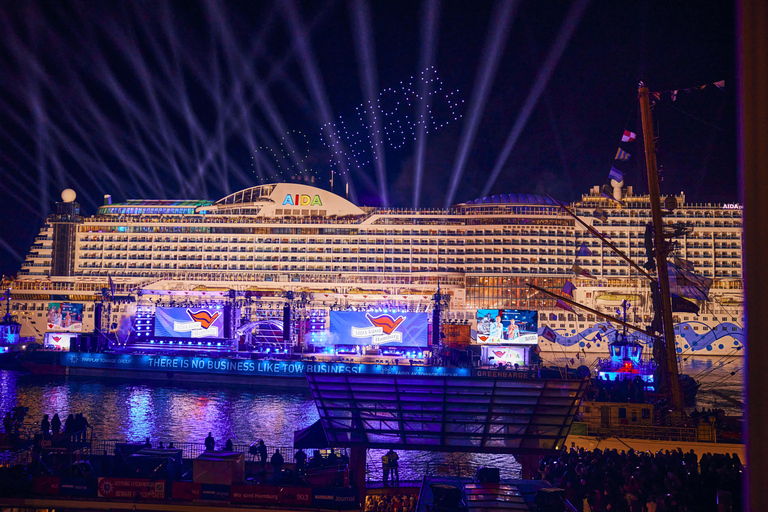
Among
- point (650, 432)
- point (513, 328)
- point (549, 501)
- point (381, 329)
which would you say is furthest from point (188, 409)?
point (513, 328)

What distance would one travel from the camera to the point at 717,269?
6116 cm

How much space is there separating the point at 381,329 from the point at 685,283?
25678 mm

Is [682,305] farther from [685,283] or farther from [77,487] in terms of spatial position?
[77,487]

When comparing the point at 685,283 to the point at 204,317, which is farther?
the point at 204,317

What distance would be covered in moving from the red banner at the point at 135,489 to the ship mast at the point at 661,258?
555 inches

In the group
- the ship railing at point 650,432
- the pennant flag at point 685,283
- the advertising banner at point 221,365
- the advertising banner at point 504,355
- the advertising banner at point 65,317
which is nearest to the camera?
the ship railing at point 650,432

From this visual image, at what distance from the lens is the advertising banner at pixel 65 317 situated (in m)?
57.7

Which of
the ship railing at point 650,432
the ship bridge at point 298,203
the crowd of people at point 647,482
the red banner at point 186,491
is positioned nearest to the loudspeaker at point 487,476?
the crowd of people at point 647,482

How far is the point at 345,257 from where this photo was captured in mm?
62375

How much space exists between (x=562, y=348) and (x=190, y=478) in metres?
48.6

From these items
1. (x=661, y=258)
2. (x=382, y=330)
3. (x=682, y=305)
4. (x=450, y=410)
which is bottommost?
(x=382, y=330)

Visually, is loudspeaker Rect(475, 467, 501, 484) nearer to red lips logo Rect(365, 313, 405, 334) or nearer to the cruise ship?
red lips logo Rect(365, 313, 405, 334)

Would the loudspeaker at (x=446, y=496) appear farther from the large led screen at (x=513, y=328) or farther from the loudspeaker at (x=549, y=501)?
the large led screen at (x=513, y=328)

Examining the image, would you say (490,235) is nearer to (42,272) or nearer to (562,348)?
(562,348)
